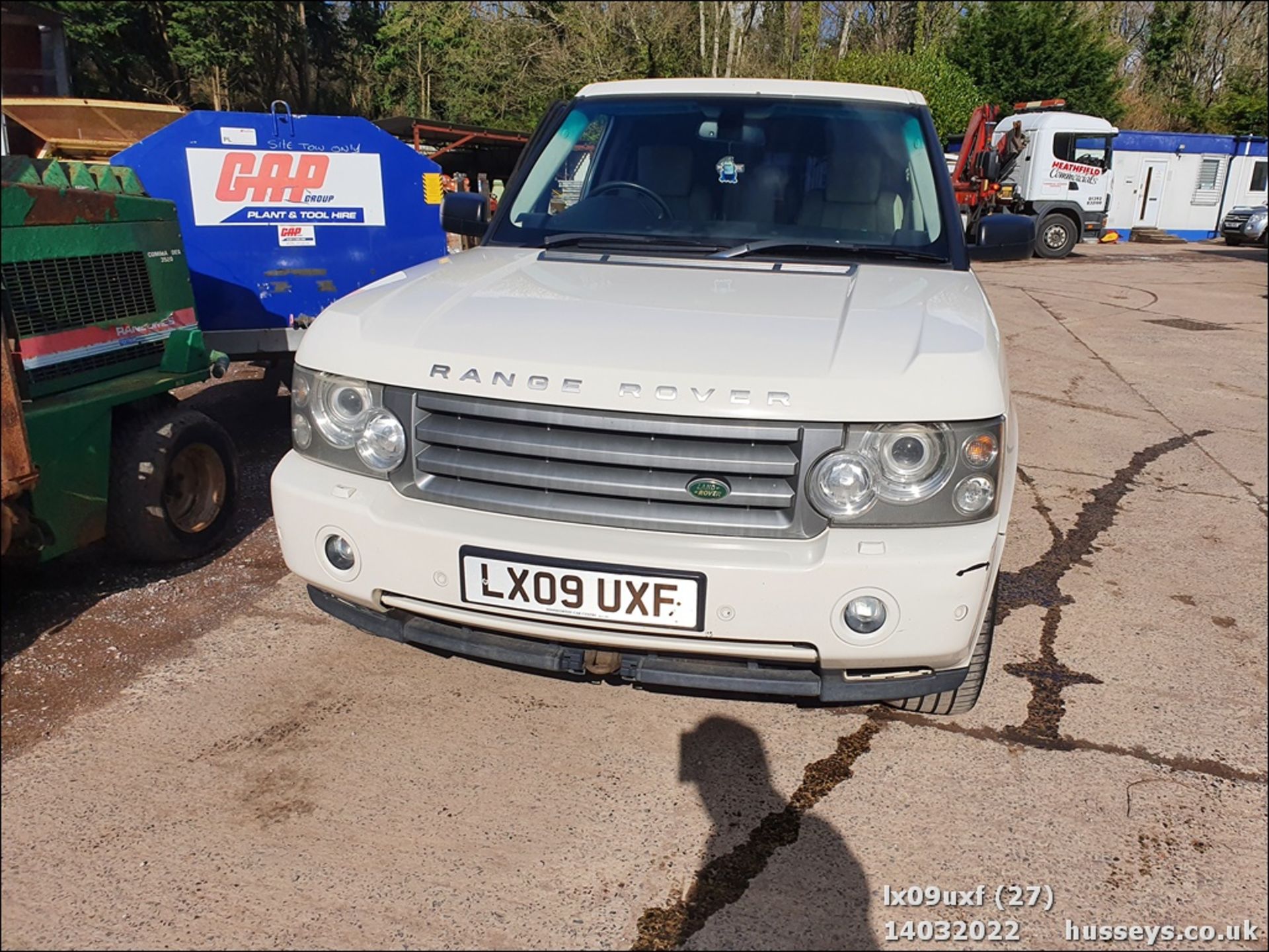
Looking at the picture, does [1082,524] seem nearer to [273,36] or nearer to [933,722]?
[933,722]

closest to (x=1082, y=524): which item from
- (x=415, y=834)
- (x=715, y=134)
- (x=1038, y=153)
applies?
(x=715, y=134)

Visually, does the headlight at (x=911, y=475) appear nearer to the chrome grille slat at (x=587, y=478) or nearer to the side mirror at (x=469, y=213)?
the chrome grille slat at (x=587, y=478)

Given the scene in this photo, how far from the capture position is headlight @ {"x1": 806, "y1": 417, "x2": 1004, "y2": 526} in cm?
233

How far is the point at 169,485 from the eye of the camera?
4.04m

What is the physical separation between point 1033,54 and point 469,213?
103 feet

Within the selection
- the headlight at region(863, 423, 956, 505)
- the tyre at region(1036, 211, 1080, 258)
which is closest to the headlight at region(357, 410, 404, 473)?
the headlight at region(863, 423, 956, 505)

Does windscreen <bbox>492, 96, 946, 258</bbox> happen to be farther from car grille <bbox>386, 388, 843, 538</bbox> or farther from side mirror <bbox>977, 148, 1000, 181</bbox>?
side mirror <bbox>977, 148, 1000, 181</bbox>

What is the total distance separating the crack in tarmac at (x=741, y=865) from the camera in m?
2.22

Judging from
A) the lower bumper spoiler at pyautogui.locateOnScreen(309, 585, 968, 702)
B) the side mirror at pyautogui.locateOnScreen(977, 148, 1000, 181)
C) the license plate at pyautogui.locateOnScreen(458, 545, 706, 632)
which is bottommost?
the lower bumper spoiler at pyautogui.locateOnScreen(309, 585, 968, 702)

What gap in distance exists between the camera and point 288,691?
10.4ft

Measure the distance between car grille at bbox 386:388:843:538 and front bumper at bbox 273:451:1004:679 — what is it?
36mm

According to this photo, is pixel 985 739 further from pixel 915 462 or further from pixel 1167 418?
pixel 1167 418

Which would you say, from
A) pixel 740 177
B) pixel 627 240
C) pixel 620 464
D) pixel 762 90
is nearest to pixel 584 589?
pixel 620 464

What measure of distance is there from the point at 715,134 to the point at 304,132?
3112mm
